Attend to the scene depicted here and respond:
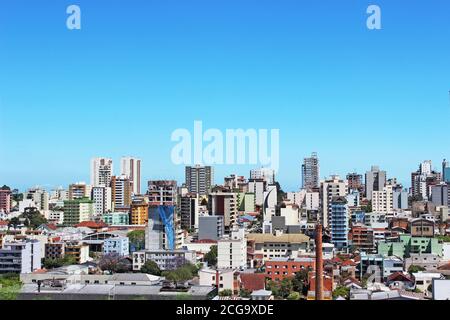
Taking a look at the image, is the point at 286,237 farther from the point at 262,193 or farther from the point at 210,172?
the point at 262,193

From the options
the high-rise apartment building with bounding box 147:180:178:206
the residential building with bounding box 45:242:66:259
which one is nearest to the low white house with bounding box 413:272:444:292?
the residential building with bounding box 45:242:66:259

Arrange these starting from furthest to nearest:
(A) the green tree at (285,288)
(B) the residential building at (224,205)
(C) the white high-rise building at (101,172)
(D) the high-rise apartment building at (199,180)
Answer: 1. (C) the white high-rise building at (101,172)
2. (B) the residential building at (224,205)
3. (D) the high-rise apartment building at (199,180)
4. (A) the green tree at (285,288)

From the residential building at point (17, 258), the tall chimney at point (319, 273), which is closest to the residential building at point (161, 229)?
the residential building at point (17, 258)

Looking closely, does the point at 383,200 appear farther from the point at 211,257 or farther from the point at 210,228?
the point at 211,257

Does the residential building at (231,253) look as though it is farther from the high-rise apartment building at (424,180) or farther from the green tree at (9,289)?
the high-rise apartment building at (424,180)
